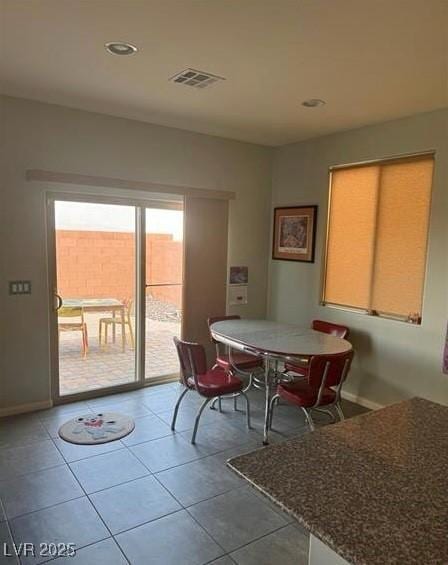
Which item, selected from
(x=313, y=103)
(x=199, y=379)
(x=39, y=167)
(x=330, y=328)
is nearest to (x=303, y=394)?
(x=199, y=379)

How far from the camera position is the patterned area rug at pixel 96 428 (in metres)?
3.27

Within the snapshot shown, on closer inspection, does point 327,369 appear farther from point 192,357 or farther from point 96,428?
point 96,428

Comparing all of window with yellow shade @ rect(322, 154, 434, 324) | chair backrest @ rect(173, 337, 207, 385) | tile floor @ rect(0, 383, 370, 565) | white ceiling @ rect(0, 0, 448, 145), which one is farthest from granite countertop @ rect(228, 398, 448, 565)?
window with yellow shade @ rect(322, 154, 434, 324)

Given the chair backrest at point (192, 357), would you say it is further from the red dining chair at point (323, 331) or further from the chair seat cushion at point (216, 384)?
the red dining chair at point (323, 331)

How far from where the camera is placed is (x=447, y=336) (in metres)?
3.34

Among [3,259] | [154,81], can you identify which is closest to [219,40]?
[154,81]

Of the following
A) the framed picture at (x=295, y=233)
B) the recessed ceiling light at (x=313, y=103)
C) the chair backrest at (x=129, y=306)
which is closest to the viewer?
the recessed ceiling light at (x=313, y=103)

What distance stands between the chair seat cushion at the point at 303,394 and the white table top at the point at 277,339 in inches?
12.3

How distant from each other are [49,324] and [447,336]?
11.2ft

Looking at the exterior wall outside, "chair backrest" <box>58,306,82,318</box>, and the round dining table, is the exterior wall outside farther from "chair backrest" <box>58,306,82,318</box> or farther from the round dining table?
the round dining table

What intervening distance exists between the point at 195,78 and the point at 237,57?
0.48m

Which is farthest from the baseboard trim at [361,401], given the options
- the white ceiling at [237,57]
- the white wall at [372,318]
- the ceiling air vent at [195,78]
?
the ceiling air vent at [195,78]

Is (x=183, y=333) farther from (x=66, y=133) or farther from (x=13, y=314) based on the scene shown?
(x=66, y=133)

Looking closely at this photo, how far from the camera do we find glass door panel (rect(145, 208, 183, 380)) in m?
4.39
